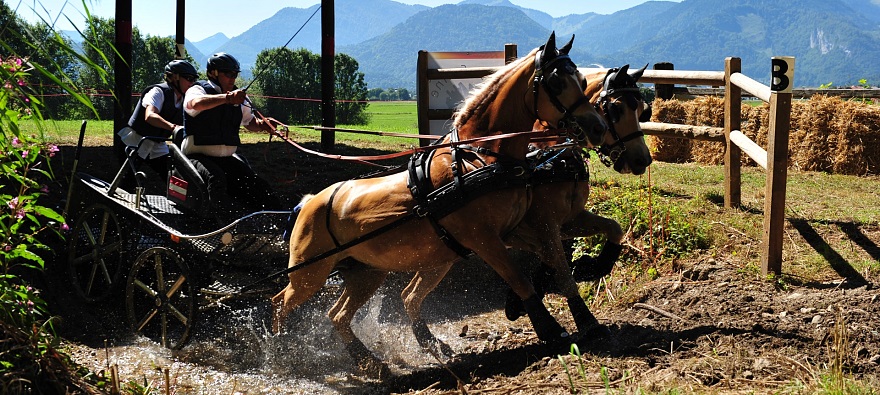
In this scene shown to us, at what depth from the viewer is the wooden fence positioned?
20.0ft

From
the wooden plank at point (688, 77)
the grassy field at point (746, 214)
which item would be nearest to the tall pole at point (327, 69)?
the grassy field at point (746, 214)

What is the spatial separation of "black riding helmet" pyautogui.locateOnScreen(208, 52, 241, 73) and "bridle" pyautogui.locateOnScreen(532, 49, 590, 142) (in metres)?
2.67

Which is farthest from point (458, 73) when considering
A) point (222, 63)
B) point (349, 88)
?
point (349, 88)

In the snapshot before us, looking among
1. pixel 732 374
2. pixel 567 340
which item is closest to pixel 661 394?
pixel 732 374

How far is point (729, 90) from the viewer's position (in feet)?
26.3

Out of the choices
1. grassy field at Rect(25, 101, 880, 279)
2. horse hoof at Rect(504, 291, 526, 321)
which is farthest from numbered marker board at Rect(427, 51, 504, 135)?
horse hoof at Rect(504, 291, 526, 321)

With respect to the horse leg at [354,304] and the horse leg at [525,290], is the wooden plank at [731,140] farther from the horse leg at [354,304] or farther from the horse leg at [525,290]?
the horse leg at [354,304]

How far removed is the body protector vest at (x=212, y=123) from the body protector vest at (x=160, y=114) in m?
0.89

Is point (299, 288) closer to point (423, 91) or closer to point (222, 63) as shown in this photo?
point (222, 63)

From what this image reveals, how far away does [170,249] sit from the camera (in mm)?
6418

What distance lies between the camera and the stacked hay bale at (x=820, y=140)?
1093 cm

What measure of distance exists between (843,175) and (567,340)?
699 centimetres

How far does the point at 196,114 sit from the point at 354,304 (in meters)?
2.02

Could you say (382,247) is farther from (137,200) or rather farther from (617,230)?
(137,200)
